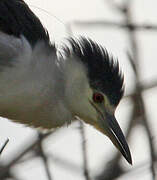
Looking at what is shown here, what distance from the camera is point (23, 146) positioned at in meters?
3.43

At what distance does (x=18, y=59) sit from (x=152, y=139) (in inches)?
52.9

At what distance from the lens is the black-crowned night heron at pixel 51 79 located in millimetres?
3525

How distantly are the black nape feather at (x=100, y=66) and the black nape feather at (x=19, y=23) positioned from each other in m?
0.24

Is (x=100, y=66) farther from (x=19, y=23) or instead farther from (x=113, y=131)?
(x=19, y=23)

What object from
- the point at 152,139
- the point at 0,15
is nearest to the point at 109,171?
the point at 152,139

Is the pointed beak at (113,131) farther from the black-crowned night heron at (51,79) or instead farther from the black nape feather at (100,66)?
the black nape feather at (100,66)

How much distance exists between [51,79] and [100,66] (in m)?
0.36

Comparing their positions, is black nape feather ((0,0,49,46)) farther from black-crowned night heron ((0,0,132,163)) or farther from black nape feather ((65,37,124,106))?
black nape feather ((65,37,124,106))

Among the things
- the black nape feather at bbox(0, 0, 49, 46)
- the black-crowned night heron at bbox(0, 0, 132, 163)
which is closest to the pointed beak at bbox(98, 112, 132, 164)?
the black-crowned night heron at bbox(0, 0, 132, 163)

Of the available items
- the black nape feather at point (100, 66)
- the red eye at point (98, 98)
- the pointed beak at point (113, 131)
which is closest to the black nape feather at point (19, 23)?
the black nape feather at point (100, 66)

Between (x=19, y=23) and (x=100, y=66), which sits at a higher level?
(x=19, y=23)

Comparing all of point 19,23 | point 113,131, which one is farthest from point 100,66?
point 19,23

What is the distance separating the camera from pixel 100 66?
3.70 metres

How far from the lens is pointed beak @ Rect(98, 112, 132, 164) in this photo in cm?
361
